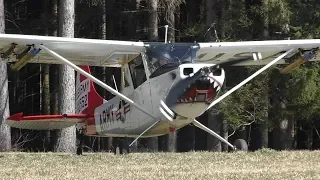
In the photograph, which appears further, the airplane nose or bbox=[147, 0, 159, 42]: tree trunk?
bbox=[147, 0, 159, 42]: tree trunk

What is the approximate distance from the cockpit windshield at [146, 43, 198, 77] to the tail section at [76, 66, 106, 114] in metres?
3.26

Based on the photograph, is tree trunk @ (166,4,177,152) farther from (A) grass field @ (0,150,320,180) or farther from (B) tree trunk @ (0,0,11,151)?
(A) grass field @ (0,150,320,180)

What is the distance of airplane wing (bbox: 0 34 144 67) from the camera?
1419 centimetres

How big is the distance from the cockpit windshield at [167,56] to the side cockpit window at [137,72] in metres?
0.46

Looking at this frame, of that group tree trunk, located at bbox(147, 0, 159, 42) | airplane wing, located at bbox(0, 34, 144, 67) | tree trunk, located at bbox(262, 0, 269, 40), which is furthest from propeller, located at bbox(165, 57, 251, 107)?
tree trunk, located at bbox(147, 0, 159, 42)

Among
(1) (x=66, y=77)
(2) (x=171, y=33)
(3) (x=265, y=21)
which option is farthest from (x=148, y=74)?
(2) (x=171, y=33)

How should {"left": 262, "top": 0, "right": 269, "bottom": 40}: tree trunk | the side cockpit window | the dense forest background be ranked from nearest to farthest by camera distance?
the side cockpit window, the dense forest background, {"left": 262, "top": 0, "right": 269, "bottom": 40}: tree trunk

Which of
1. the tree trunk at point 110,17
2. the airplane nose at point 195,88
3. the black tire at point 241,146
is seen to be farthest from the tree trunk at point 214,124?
the airplane nose at point 195,88

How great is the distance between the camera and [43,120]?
16.2 meters

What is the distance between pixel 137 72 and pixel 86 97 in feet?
10.6

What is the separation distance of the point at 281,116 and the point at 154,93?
45.7 ft

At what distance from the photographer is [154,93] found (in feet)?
46.0

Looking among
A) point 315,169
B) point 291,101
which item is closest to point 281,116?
→ point 291,101

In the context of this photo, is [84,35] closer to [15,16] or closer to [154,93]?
[15,16]
